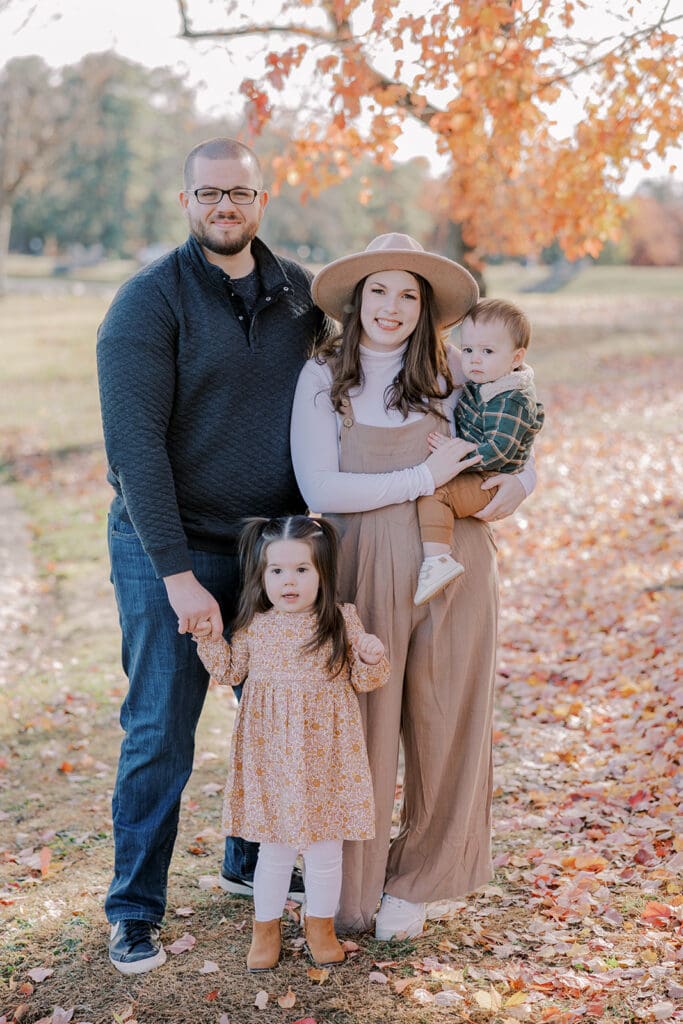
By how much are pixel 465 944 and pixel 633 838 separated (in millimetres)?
1141

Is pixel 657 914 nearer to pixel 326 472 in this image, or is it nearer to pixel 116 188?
pixel 326 472

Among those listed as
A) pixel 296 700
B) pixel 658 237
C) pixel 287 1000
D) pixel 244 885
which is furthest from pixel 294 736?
pixel 658 237

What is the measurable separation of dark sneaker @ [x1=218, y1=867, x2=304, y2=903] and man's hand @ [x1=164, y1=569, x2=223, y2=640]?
1324mm

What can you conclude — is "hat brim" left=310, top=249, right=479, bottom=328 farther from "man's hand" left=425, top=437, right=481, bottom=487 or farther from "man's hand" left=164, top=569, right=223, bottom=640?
"man's hand" left=164, top=569, right=223, bottom=640

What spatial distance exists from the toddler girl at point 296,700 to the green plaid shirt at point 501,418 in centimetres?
62

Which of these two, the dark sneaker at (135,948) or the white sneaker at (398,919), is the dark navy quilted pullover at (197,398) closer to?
the dark sneaker at (135,948)

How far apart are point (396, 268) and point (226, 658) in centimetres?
148

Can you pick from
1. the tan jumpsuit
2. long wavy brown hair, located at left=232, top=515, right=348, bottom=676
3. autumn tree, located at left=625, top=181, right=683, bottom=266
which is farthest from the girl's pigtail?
autumn tree, located at left=625, top=181, right=683, bottom=266

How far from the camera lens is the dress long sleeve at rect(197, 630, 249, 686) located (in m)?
3.52

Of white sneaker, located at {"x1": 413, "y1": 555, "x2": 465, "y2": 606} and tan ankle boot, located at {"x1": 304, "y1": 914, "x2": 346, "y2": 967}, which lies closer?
white sneaker, located at {"x1": 413, "y1": 555, "x2": 465, "y2": 606}

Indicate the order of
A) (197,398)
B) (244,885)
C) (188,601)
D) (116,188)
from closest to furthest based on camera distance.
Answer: (188,601), (197,398), (244,885), (116,188)

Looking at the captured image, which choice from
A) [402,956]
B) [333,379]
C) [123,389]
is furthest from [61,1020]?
[333,379]

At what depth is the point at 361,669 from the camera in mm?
3494

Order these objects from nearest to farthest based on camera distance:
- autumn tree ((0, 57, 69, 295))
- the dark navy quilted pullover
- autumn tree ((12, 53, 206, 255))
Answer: the dark navy quilted pullover → autumn tree ((0, 57, 69, 295)) → autumn tree ((12, 53, 206, 255))
